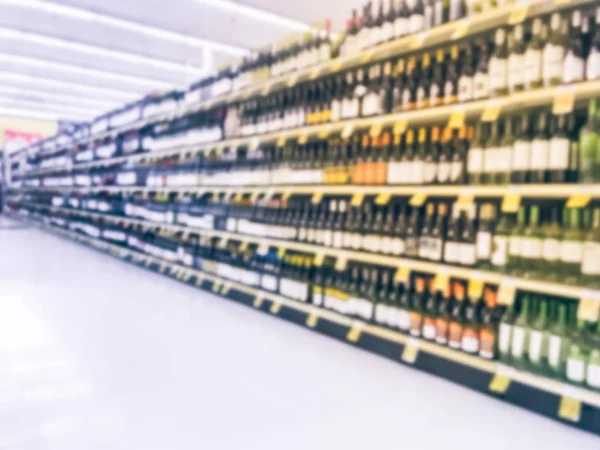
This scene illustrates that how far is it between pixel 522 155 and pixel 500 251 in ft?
1.69

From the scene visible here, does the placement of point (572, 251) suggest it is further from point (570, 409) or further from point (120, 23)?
point (120, 23)

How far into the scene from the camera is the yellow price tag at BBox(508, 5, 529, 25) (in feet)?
7.82

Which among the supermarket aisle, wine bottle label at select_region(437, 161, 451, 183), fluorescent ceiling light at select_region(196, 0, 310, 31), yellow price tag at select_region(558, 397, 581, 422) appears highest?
fluorescent ceiling light at select_region(196, 0, 310, 31)

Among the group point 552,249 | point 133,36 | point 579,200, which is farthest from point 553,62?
point 133,36

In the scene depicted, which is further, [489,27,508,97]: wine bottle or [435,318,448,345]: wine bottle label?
[435,318,448,345]: wine bottle label

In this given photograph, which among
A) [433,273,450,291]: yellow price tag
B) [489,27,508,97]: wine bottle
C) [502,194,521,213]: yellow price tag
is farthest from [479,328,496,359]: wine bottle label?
[489,27,508,97]: wine bottle

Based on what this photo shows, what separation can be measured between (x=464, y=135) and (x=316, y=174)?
121 cm

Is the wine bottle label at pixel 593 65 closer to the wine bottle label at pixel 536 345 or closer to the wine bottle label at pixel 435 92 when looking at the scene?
the wine bottle label at pixel 435 92

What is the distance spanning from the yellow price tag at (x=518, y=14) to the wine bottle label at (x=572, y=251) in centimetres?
114

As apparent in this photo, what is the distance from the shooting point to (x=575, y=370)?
7.32 ft

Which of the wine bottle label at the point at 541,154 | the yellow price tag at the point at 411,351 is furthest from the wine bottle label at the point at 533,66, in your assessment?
the yellow price tag at the point at 411,351

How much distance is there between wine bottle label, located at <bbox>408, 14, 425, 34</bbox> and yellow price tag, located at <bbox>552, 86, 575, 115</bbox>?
1.10 m

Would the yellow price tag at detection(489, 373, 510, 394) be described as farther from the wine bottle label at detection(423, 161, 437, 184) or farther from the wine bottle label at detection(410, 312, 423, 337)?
the wine bottle label at detection(423, 161, 437, 184)

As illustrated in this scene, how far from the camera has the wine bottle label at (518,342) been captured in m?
2.45
